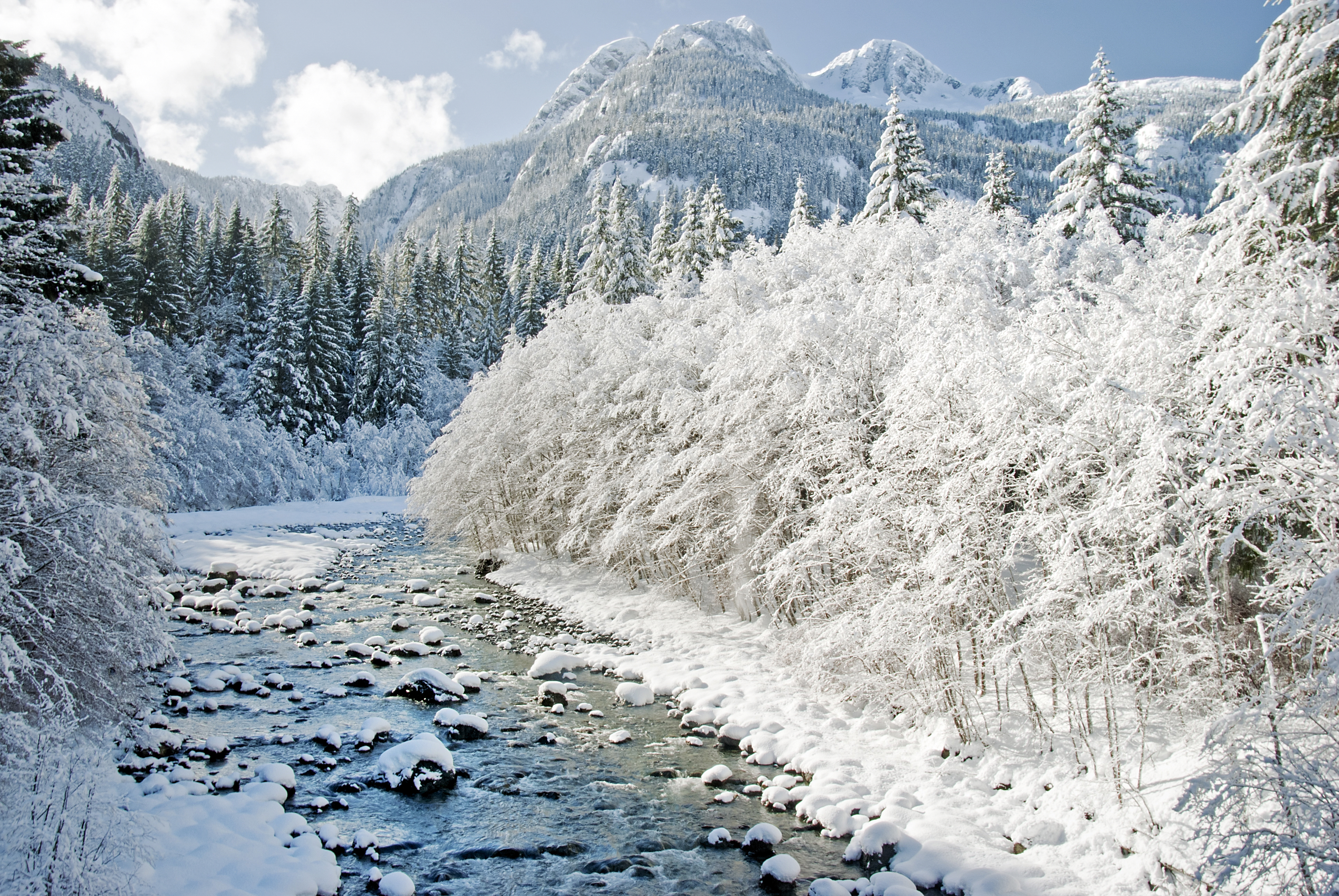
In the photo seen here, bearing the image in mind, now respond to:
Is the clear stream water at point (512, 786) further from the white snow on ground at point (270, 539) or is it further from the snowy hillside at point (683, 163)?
the snowy hillside at point (683, 163)

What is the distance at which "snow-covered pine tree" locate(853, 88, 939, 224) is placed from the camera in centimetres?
2662

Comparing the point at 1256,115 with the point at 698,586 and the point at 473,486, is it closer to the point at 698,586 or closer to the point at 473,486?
the point at 698,586

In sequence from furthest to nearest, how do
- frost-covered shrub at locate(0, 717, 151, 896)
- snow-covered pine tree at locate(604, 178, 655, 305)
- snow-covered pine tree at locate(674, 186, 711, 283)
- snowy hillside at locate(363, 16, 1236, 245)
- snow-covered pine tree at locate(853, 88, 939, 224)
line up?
1. snowy hillside at locate(363, 16, 1236, 245)
2. snow-covered pine tree at locate(604, 178, 655, 305)
3. snow-covered pine tree at locate(674, 186, 711, 283)
4. snow-covered pine tree at locate(853, 88, 939, 224)
5. frost-covered shrub at locate(0, 717, 151, 896)

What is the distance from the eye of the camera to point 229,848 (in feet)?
21.4

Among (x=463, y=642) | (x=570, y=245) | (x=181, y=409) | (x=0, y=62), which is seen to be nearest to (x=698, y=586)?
(x=463, y=642)

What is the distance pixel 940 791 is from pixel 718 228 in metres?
31.0

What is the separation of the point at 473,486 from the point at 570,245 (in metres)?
46.2

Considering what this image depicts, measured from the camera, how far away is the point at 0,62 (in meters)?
12.2

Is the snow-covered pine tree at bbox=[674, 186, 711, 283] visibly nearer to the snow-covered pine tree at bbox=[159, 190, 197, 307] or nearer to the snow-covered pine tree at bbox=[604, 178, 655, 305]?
the snow-covered pine tree at bbox=[604, 178, 655, 305]

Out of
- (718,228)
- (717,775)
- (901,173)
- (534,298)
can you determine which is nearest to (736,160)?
(534,298)

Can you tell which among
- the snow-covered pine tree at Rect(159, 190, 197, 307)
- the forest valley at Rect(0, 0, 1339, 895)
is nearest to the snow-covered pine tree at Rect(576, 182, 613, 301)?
the forest valley at Rect(0, 0, 1339, 895)

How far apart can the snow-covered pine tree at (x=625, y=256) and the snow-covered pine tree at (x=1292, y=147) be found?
27.6 metres

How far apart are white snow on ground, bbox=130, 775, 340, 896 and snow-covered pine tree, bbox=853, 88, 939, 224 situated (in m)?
26.4

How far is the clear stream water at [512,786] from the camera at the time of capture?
6965mm
